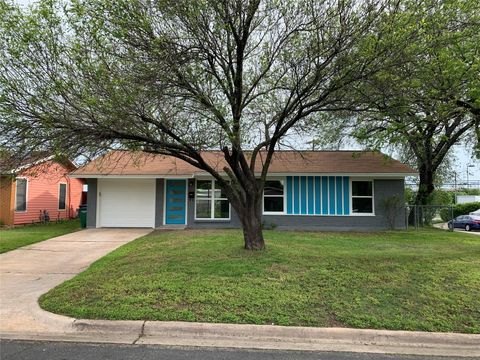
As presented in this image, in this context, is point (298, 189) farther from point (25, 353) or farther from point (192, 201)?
point (25, 353)

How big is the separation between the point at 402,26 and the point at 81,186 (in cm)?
2574

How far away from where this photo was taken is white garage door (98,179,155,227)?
62.0 ft

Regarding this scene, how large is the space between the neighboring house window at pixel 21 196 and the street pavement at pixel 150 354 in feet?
57.6

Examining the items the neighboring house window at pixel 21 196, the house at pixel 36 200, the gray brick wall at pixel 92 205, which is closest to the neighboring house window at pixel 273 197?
the gray brick wall at pixel 92 205

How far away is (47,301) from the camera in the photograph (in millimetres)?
6758

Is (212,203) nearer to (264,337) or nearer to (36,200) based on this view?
(36,200)

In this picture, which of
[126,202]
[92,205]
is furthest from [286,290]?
[92,205]

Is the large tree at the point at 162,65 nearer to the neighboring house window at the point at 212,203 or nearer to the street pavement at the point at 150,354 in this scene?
the street pavement at the point at 150,354

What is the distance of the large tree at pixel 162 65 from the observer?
25.1ft

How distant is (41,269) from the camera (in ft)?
31.8

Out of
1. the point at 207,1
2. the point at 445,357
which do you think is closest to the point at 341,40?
the point at 207,1

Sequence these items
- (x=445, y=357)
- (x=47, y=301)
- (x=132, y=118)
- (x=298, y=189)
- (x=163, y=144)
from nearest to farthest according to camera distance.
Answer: (x=445, y=357) → (x=47, y=301) → (x=132, y=118) → (x=163, y=144) → (x=298, y=189)

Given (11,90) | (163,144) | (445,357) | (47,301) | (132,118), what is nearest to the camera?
(445,357)

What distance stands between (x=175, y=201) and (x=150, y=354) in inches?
560
